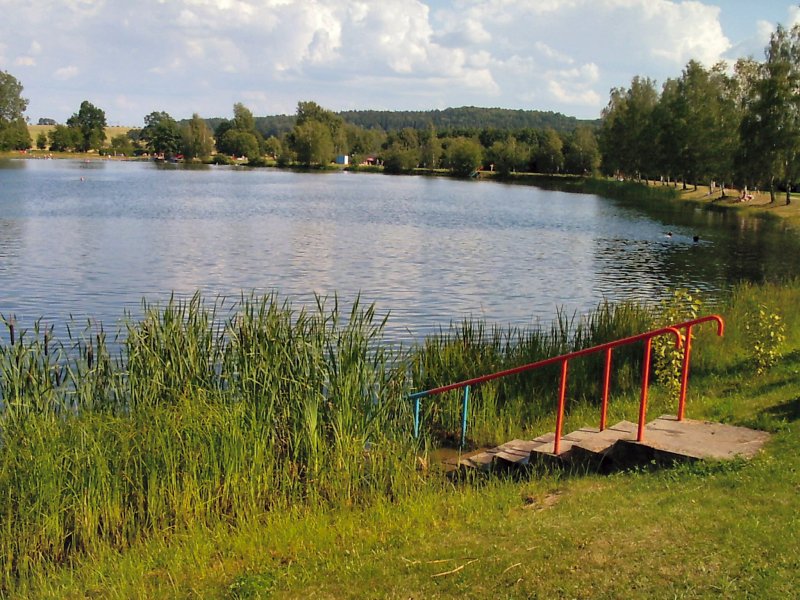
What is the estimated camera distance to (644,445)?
920cm

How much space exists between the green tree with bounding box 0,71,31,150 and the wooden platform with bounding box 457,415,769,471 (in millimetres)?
172813

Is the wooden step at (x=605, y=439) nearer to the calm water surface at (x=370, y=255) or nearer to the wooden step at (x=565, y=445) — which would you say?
the wooden step at (x=565, y=445)

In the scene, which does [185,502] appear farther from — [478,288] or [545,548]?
[478,288]

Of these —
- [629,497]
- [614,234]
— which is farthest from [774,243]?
[629,497]

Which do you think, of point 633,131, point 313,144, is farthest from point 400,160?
point 633,131

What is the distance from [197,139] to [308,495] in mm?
196241

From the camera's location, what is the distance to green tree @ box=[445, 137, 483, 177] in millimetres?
166625

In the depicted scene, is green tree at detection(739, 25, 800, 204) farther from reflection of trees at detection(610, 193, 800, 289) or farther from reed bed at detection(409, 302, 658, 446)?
reed bed at detection(409, 302, 658, 446)

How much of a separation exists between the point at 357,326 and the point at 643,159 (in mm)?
89207

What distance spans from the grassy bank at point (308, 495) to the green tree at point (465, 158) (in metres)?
157

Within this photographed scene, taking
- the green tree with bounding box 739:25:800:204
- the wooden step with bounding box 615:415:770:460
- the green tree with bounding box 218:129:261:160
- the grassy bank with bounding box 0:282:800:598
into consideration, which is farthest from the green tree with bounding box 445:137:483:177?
the wooden step with bounding box 615:415:770:460

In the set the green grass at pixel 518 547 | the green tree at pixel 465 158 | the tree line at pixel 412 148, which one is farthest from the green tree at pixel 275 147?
the green grass at pixel 518 547

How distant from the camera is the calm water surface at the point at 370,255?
25625mm

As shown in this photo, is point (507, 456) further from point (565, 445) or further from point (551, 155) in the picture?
point (551, 155)
